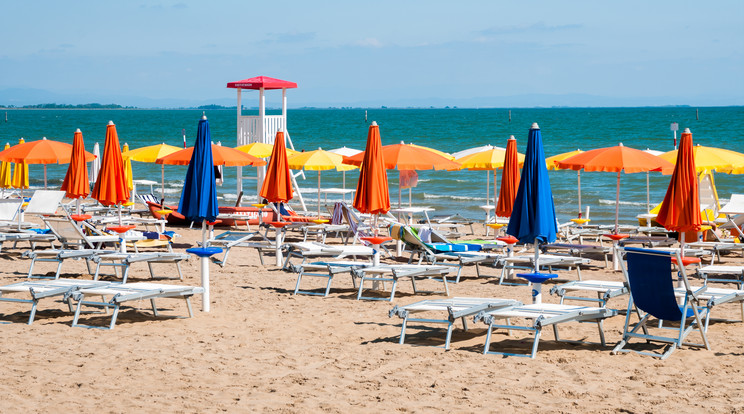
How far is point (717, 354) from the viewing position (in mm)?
6500

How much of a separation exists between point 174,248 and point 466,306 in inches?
285

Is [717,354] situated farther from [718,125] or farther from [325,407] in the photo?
[718,125]

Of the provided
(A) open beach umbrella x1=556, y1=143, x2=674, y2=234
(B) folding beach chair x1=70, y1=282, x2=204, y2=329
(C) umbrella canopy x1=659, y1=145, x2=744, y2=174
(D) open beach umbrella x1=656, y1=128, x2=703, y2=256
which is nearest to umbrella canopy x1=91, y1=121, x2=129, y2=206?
(B) folding beach chair x1=70, y1=282, x2=204, y2=329

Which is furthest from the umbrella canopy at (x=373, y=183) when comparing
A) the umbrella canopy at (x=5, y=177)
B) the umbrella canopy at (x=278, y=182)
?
the umbrella canopy at (x=5, y=177)

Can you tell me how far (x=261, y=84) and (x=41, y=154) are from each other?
228 inches

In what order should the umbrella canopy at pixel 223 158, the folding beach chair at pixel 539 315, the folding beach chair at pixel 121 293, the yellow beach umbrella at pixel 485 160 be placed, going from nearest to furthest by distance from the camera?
the folding beach chair at pixel 539 315
the folding beach chair at pixel 121 293
the yellow beach umbrella at pixel 485 160
the umbrella canopy at pixel 223 158

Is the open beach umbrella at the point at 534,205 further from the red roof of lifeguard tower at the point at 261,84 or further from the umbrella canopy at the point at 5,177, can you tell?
the umbrella canopy at the point at 5,177

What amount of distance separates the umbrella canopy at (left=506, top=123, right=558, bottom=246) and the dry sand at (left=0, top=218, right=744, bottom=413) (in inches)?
35.1

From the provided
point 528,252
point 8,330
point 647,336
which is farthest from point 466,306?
point 528,252

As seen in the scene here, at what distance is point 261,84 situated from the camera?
63.0 feet

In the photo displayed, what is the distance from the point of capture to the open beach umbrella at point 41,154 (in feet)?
47.3

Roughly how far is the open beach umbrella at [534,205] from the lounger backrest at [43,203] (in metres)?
7.42

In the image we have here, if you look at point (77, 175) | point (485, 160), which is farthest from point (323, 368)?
point (485, 160)

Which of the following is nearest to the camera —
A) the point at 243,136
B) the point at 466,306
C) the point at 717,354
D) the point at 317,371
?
the point at 317,371
